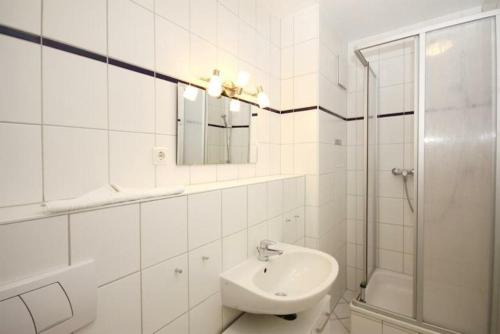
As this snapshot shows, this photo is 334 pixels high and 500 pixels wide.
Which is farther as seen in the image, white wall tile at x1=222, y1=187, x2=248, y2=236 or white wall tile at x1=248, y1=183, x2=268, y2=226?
white wall tile at x1=248, y1=183, x2=268, y2=226

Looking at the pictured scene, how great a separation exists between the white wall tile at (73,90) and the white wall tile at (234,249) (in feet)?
2.45

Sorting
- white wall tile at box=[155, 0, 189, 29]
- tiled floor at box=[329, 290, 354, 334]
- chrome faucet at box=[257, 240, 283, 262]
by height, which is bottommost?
tiled floor at box=[329, 290, 354, 334]

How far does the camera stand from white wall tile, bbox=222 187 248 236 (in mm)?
1104

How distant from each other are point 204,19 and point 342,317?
2.56 meters

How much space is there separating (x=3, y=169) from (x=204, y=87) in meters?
0.90

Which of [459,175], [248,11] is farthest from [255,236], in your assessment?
[248,11]

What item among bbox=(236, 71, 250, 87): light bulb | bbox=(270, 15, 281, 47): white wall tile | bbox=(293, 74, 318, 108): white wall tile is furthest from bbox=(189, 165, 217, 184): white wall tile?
bbox=(270, 15, 281, 47): white wall tile

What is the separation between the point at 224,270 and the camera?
1107mm

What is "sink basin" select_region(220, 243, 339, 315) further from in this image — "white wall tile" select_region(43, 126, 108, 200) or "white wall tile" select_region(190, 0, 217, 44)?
"white wall tile" select_region(190, 0, 217, 44)

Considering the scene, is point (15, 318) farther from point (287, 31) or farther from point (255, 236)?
point (287, 31)

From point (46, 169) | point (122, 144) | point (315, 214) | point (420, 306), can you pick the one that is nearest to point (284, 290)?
point (315, 214)

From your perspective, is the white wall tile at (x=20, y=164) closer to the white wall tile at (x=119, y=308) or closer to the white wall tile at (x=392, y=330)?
the white wall tile at (x=119, y=308)

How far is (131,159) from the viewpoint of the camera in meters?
0.95

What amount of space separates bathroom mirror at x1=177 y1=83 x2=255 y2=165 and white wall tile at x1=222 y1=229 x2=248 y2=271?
440mm
